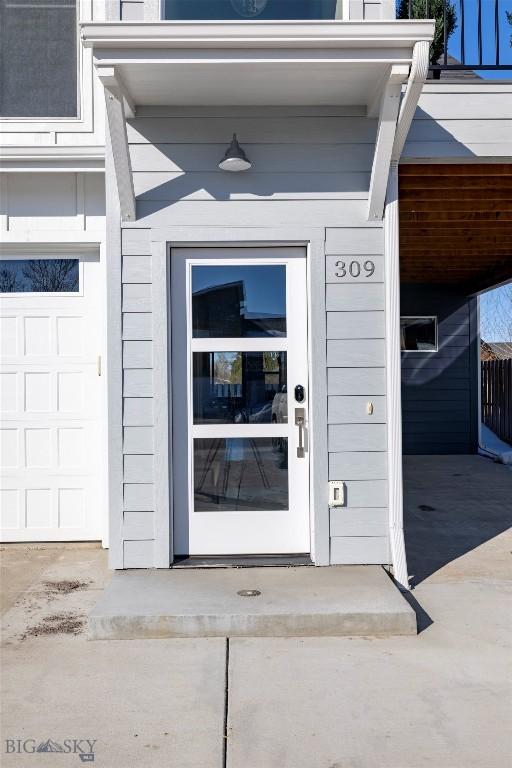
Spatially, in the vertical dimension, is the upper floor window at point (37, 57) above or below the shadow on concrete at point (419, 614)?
above

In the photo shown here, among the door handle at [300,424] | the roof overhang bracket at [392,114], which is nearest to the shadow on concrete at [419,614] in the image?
the door handle at [300,424]

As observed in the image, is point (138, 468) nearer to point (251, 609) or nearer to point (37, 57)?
point (251, 609)

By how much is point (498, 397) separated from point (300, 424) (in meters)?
7.33

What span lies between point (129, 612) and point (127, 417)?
112cm

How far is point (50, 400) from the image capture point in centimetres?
464

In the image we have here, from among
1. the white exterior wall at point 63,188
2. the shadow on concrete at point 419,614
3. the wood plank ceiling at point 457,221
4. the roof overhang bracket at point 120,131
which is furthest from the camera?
the white exterior wall at point 63,188

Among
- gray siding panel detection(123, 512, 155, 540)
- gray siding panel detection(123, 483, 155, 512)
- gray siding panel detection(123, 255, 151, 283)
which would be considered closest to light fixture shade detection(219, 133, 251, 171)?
gray siding panel detection(123, 255, 151, 283)

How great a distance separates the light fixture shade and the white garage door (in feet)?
4.52

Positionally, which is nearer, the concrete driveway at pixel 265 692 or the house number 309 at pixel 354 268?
the concrete driveway at pixel 265 692

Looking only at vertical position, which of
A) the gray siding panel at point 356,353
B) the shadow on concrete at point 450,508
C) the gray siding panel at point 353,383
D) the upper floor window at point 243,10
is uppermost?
the upper floor window at point 243,10

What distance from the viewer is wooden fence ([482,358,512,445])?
9.91m

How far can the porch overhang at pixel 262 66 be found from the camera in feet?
10.3

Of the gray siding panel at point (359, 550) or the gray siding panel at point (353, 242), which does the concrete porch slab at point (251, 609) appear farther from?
the gray siding panel at point (353, 242)

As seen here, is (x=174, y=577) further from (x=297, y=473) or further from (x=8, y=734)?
(x=8, y=734)
